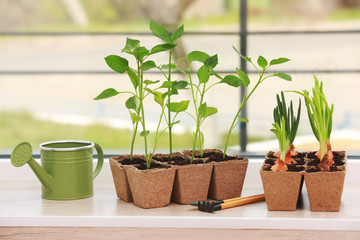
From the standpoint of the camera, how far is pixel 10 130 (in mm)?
13320

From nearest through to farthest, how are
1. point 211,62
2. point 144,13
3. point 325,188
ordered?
point 325,188 → point 211,62 → point 144,13

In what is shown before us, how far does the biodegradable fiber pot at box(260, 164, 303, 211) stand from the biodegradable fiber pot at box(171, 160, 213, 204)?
0.15 m

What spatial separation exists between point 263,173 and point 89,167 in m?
0.46

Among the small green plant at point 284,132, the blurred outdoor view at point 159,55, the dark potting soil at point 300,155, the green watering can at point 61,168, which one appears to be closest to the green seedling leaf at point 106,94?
the green watering can at point 61,168

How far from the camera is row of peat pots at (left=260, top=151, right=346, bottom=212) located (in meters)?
1.30

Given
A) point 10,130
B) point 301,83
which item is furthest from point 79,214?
point 10,130

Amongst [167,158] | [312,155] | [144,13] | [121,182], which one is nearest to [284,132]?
[312,155]

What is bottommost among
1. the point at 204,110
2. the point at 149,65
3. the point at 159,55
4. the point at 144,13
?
the point at 204,110

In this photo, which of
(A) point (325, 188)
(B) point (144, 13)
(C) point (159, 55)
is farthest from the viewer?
(B) point (144, 13)

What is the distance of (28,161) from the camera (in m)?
1.42

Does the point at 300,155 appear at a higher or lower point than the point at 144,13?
lower

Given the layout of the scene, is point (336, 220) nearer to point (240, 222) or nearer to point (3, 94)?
point (240, 222)

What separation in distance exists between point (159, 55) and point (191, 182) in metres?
9.52

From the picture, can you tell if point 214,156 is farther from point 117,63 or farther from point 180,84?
point 117,63
